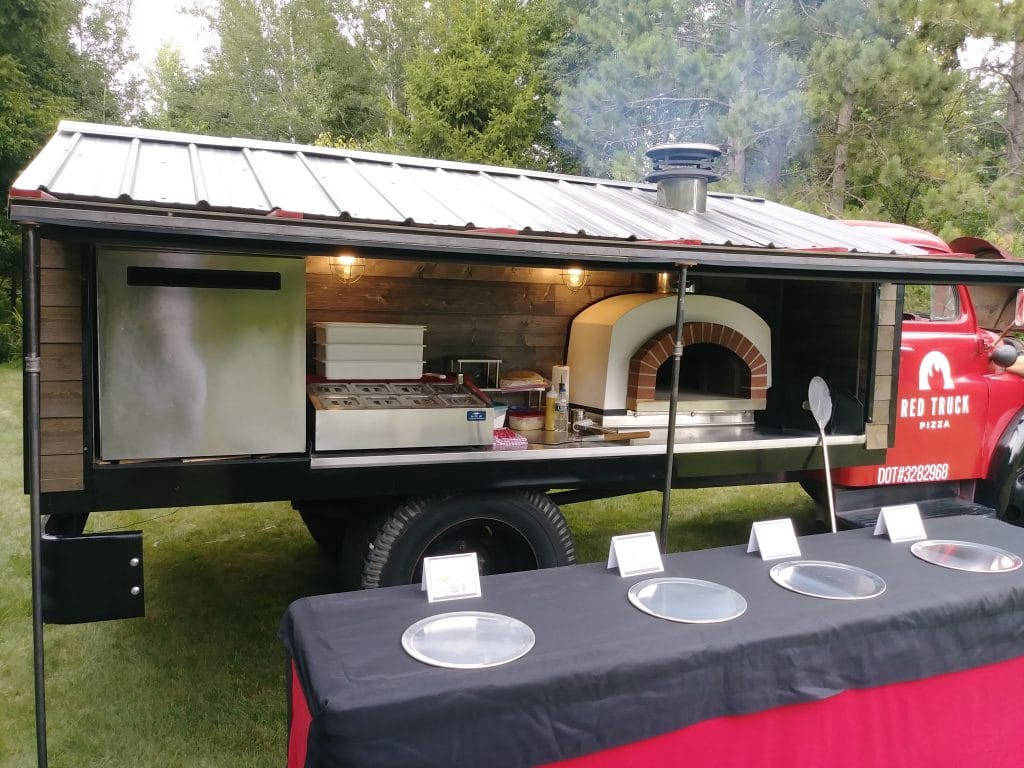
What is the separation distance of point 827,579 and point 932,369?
9.57 ft

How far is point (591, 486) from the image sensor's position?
366cm

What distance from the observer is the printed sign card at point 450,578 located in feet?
7.19

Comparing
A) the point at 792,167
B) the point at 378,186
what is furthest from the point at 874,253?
the point at 792,167

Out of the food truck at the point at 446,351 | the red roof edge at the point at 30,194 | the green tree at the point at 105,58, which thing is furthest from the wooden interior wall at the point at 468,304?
the green tree at the point at 105,58

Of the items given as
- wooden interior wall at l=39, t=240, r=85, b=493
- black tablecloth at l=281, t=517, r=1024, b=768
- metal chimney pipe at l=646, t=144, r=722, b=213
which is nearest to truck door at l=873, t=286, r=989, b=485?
metal chimney pipe at l=646, t=144, r=722, b=213

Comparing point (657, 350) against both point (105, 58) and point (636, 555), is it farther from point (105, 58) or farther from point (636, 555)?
point (105, 58)

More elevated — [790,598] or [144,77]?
[144,77]

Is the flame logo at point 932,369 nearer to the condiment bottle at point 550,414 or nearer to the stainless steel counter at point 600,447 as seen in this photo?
the stainless steel counter at point 600,447

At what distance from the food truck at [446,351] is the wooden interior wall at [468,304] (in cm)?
1

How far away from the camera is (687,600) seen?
224 cm

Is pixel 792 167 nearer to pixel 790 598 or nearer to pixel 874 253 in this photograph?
pixel 874 253

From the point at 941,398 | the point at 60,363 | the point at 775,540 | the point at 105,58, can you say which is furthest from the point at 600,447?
the point at 105,58

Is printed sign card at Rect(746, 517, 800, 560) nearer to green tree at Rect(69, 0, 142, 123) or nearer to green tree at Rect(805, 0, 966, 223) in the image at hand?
green tree at Rect(805, 0, 966, 223)

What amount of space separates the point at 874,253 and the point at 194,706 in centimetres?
347
